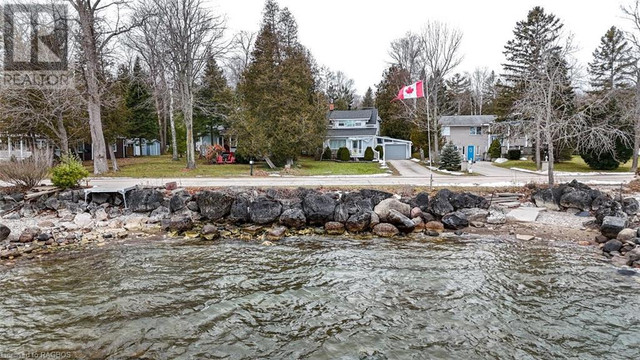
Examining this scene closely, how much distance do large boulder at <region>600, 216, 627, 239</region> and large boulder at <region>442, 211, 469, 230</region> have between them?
3659 millimetres

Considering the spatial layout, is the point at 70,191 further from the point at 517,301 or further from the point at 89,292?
the point at 517,301

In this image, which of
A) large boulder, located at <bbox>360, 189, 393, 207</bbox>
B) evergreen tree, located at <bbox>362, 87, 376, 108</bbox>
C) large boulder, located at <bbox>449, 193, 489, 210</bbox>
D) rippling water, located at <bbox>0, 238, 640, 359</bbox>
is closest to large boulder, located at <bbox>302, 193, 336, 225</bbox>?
large boulder, located at <bbox>360, 189, 393, 207</bbox>

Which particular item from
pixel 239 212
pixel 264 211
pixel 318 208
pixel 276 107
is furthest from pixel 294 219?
pixel 276 107

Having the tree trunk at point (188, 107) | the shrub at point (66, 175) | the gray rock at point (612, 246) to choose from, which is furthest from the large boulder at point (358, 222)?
the tree trunk at point (188, 107)

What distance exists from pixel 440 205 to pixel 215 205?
7850 millimetres

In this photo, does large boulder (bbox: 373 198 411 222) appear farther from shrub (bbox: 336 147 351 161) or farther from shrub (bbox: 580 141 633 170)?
shrub (bbox: 336 147 351 161)

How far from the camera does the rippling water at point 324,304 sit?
224 inches

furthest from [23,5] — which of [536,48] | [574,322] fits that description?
[536,48]

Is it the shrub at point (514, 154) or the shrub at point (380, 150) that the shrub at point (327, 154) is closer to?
the shrub at point (380, 150)

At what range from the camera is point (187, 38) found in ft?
84.5

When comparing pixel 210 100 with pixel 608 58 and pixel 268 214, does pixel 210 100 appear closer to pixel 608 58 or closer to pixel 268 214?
pixel 268 214

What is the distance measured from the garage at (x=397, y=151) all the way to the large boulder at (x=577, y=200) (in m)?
29.2

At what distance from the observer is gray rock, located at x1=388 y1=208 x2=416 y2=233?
12.3 m

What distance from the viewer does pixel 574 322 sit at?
636cm
